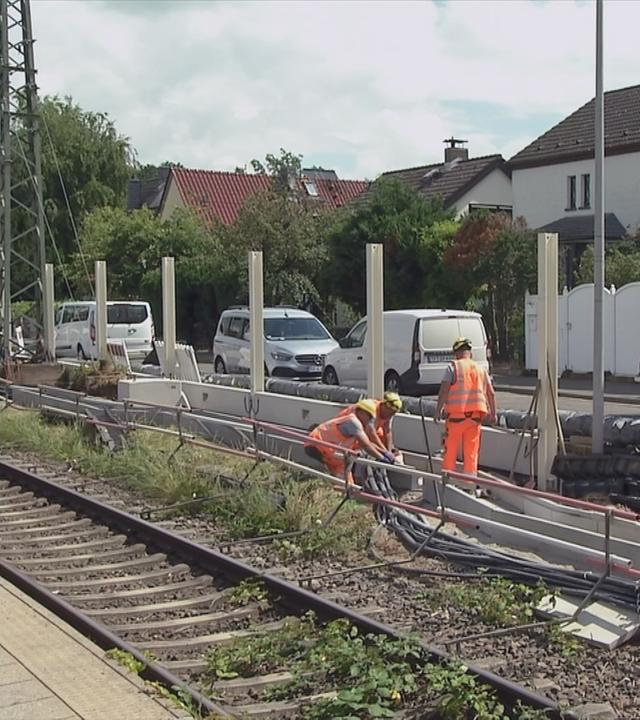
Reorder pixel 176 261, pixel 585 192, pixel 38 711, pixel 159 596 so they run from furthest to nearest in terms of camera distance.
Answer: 1. pixel 176 261
2. pixel 585 192
3. pixel 159 596
4. pixel 38 711

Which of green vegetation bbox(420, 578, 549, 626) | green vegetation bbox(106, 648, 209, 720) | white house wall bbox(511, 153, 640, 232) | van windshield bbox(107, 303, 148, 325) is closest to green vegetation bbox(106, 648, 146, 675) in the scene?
green vegetation bbox(106, 648, 209, 720)

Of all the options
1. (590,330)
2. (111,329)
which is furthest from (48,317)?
(590,330)

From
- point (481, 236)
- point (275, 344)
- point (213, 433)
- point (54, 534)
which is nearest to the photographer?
point (54, 534)

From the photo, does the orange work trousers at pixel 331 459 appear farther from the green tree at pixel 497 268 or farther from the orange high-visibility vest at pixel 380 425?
the green tree at pixel 497 268

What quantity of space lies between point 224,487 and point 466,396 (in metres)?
2.72

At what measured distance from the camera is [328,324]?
1503 inches

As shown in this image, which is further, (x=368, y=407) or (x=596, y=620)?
(x=368, y=407)

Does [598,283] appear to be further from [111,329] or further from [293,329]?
[111,329]

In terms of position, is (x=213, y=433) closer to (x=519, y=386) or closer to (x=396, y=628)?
(x=396, y=628)

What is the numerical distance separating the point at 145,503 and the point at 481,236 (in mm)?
18530

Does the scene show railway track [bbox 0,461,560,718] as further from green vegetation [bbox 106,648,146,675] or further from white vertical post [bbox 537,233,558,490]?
white vertical post [bbox 537,233,558,490]

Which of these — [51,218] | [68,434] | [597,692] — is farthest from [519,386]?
[51,218]

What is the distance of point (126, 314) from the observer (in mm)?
33344

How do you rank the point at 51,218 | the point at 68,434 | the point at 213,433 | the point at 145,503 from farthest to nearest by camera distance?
the point at 51,218
the point at 68,434
the point at 213,433
the point at 145,503
